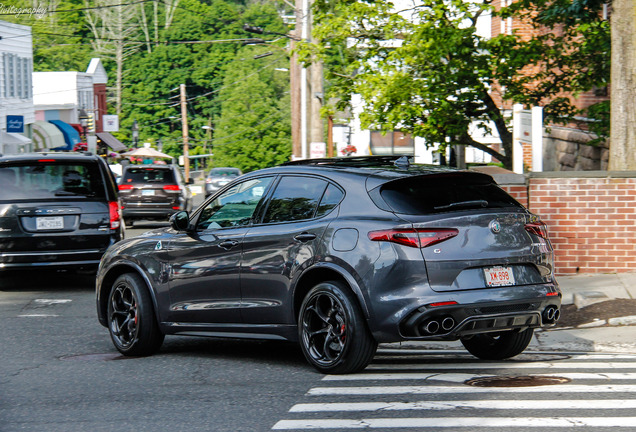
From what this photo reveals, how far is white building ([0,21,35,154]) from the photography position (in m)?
45.3

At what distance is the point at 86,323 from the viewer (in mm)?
11414

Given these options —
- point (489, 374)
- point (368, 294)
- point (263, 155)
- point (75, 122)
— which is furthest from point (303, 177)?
point (263, 155)

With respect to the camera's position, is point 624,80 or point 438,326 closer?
point 438,326

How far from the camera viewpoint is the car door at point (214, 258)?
8391 millimetres

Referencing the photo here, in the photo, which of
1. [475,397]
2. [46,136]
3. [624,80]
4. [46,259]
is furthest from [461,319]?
[46,136]

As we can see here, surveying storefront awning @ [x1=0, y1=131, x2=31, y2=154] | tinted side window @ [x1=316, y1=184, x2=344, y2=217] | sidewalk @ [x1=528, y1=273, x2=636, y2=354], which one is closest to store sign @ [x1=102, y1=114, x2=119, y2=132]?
storefront awning @ [x1=0, y1=131, x2=31, y2=154]

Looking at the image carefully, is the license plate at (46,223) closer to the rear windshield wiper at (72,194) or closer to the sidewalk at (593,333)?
the rear windshield wiper at (72,194)

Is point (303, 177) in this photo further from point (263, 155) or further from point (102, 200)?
point (263, 155)

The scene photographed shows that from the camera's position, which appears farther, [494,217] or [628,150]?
[628,150]

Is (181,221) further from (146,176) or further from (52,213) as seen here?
(146,176)

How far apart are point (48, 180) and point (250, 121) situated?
87.7 meters

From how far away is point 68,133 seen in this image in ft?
197

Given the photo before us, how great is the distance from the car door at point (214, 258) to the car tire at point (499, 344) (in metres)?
2.01

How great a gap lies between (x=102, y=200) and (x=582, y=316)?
Result: 683 cm
